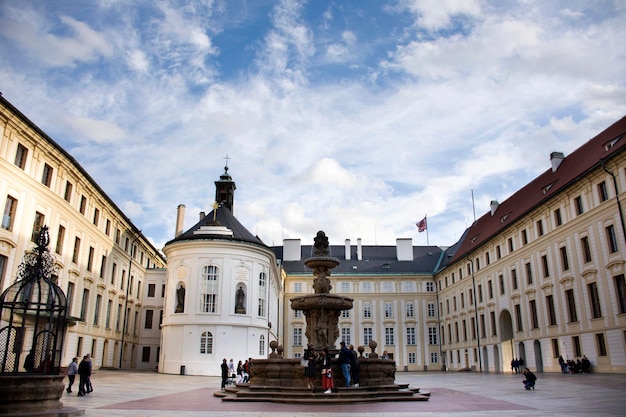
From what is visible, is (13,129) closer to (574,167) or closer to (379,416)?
(379,416)

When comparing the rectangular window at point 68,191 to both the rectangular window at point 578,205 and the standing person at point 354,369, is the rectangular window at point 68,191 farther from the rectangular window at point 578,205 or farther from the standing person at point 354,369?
the rectangular window at point 578,205

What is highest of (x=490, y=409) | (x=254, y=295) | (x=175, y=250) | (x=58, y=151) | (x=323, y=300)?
(x=58, y=151)

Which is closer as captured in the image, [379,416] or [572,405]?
[379,416]

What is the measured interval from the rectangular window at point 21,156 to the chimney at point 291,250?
160 feet

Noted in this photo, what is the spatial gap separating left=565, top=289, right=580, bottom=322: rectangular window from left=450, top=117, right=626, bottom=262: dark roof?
274 inches

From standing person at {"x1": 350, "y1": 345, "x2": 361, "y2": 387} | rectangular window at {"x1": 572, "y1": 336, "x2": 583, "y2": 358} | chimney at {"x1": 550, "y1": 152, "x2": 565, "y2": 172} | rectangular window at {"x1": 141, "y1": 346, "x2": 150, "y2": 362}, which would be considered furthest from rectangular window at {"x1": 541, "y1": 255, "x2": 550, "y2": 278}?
rectangular window at {"x1": 141, "y1": 346, "x2": 150, "y2": 362}

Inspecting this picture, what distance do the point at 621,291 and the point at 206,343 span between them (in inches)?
1177

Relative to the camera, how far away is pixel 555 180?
41500mm

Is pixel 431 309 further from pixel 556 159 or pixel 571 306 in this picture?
pixel 571 306

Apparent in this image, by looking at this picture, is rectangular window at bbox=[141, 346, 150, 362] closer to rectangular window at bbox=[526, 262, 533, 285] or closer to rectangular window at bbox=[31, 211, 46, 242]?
rectangular window at bbox=[31, 211, 46, 242]

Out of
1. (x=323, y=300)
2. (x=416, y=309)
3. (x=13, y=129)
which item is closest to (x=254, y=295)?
(x=13, y=129)

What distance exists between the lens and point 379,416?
459 inches

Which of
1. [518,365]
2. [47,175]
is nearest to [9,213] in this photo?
[47,175]

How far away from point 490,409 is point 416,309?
56983 millimetres
